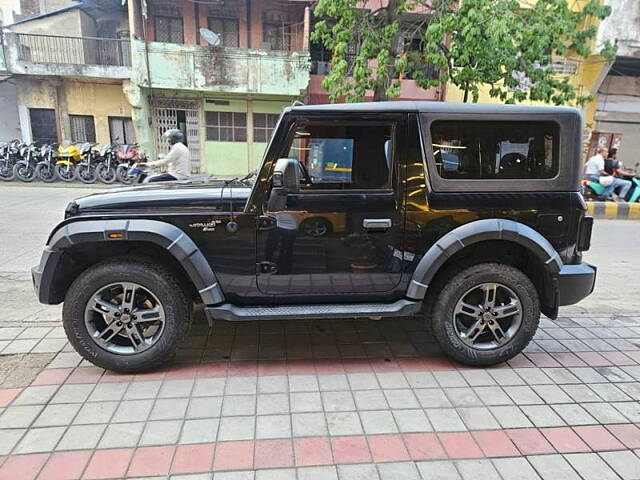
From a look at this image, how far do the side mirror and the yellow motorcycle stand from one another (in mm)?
13867

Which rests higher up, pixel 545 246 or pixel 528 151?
pixel 528 151

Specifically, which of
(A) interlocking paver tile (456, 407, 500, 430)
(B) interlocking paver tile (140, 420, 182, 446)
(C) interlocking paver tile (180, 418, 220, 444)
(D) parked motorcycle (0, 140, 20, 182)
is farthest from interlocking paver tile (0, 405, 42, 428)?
(D) parked motorcycle (0, 140, 20, 182)

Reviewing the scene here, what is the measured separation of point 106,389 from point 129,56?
1650 centimetres

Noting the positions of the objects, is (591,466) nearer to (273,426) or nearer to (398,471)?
(398,471)

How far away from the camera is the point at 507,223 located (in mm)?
3092

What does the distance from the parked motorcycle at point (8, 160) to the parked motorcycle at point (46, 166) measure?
3.01 ft

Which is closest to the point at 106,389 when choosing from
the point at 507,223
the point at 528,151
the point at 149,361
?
the point at 149,361

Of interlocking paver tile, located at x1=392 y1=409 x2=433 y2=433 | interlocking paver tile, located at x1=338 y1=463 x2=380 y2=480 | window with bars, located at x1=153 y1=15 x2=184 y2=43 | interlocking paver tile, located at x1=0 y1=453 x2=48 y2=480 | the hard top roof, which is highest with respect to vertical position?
window with bars, located at x1=153 y1=15 x2=184 y2=43

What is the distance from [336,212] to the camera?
3.04m

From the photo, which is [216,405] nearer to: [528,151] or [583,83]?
[528,151]

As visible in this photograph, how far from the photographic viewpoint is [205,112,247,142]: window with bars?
1731 centimetres

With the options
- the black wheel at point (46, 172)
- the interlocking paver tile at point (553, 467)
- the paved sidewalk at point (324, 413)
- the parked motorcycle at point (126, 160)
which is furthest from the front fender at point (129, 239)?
the black wheel at point (46, 172)

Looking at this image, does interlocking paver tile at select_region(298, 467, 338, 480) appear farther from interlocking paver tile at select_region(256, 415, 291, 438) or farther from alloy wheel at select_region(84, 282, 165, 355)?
alloy wheel at select_region(84, 282, 165, 355)

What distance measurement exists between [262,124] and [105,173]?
6.40m
